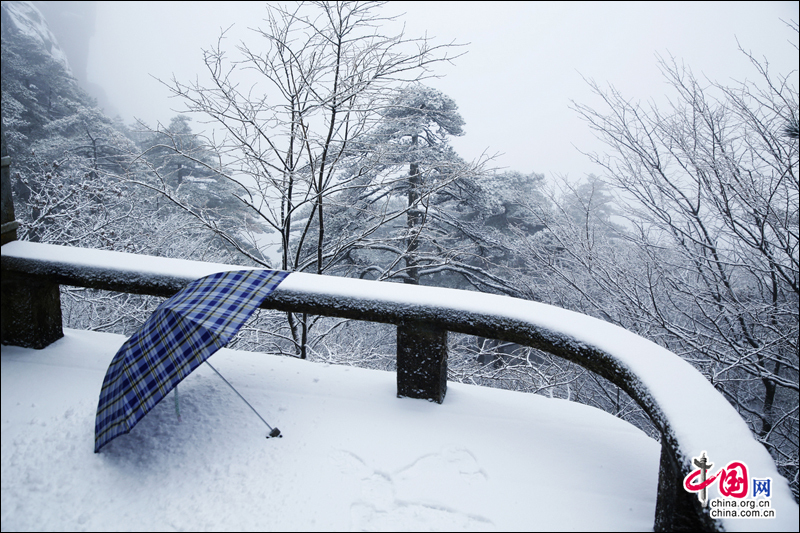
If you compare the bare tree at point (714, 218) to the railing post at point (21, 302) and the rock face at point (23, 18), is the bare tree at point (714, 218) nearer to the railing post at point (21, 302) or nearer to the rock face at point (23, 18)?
the rock face at point (23, 18)

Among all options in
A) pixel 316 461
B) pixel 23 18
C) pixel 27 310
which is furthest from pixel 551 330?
pixel 23 18

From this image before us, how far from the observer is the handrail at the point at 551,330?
4.11 feet

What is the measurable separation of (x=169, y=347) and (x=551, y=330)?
157 centimetres

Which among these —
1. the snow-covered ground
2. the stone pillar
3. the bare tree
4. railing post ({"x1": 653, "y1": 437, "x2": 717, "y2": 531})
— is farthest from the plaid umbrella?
the bare tree

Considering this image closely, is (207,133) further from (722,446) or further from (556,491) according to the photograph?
(722,446)

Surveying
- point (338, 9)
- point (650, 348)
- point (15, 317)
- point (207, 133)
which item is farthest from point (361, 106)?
point (650, 348)

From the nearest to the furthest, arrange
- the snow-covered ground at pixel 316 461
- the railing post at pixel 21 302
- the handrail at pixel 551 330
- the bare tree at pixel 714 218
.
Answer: the handrail at pixel 551 330 → the snow-covered ground at pixel 316 461 → the railing post at pixel 21 302 → the bare tree at pixel 714 218

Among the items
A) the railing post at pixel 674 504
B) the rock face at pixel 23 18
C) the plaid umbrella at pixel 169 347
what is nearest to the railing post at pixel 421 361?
the plaid umbrella at pixel 169 347

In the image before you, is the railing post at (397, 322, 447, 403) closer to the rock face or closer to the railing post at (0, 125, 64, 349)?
the railing post at (0, 125, 64, 349)

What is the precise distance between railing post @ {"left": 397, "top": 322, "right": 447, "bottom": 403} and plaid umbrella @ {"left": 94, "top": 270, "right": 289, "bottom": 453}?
0.73m

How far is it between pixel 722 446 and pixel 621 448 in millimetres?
729

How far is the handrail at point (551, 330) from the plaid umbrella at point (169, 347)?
444mm

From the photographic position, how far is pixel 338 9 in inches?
186

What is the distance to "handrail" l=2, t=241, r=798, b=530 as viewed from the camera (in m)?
1.25
